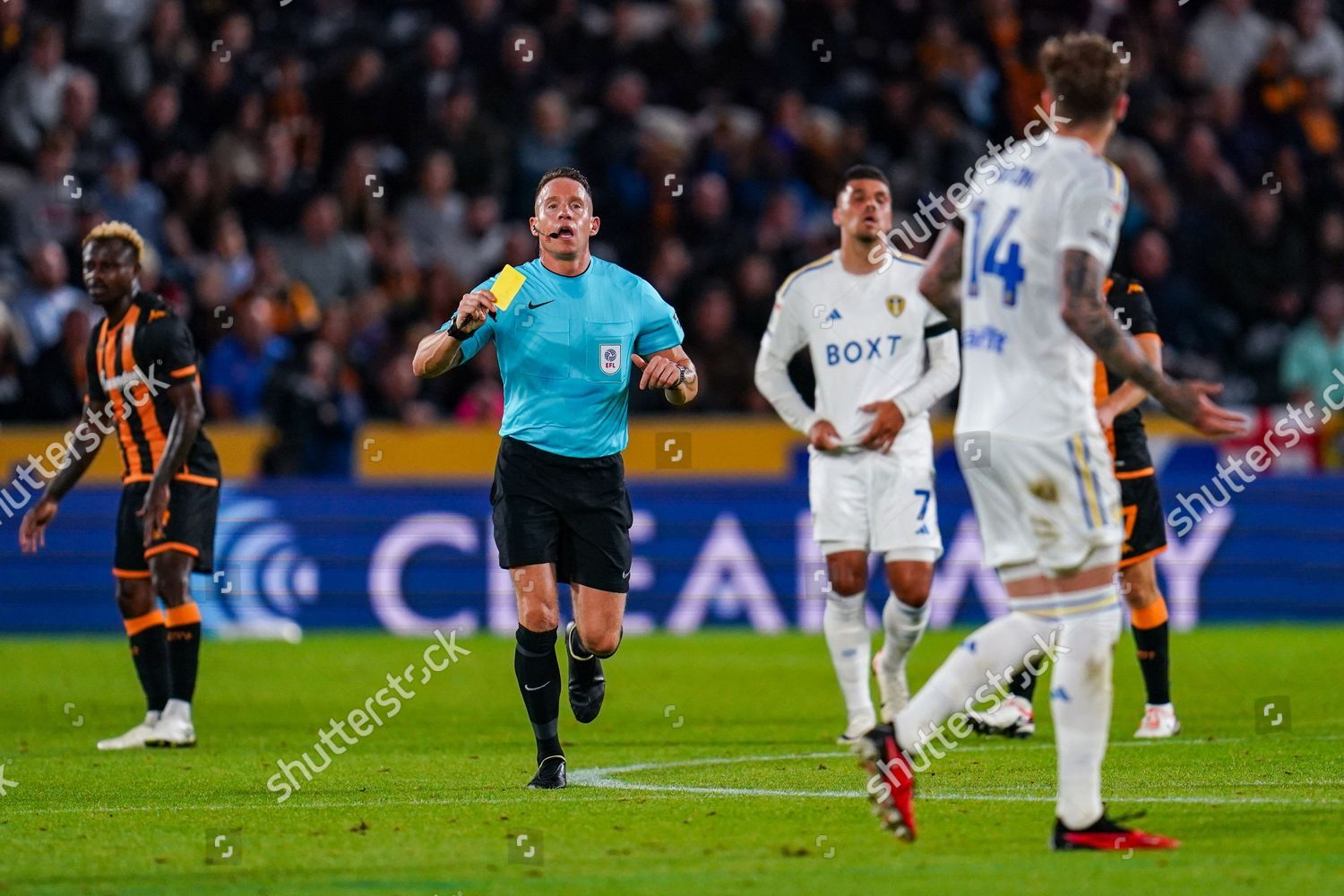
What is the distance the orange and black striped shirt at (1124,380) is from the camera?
1017 centimetres

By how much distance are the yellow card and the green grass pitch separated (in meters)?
1.96

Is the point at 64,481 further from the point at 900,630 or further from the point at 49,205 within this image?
the point at 49,205

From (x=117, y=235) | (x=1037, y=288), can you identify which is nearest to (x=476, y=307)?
(x=1037, y=288)

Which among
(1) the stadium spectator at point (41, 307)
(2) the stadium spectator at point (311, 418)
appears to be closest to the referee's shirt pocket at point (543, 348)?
(2) the stadium spectator at point (311, 418)

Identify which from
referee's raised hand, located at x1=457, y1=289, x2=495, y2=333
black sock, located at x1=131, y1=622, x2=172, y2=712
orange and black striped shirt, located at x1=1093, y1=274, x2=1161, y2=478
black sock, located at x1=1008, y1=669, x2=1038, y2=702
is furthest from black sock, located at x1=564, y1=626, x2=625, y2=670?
orange and black striped shirt, located at x1=1093, y1=274, x2=1161, y2=478

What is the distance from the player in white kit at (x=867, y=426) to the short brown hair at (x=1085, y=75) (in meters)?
3.48

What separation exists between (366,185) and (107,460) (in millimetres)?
3727

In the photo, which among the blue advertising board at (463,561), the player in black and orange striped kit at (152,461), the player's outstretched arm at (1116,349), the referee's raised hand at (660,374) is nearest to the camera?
the player's outstretched arm at (1116,349)

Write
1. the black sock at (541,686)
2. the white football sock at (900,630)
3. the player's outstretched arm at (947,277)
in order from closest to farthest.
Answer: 1. the player's outstretched arm at (947,277)
2. the black sock at (541,686)
3. the white football sock at (900,630)

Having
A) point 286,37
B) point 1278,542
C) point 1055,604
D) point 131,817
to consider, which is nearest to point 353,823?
point 131,817

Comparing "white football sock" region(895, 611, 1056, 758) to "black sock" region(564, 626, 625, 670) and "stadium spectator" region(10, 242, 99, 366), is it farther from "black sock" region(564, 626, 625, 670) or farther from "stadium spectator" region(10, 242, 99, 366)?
"stadium spectator" region(10, 242, 99, 366)

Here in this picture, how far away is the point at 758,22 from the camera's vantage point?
21.2m

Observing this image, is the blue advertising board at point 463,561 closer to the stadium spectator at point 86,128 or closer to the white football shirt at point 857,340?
the stadium spectator at point 86,128

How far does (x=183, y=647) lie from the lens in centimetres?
1078
